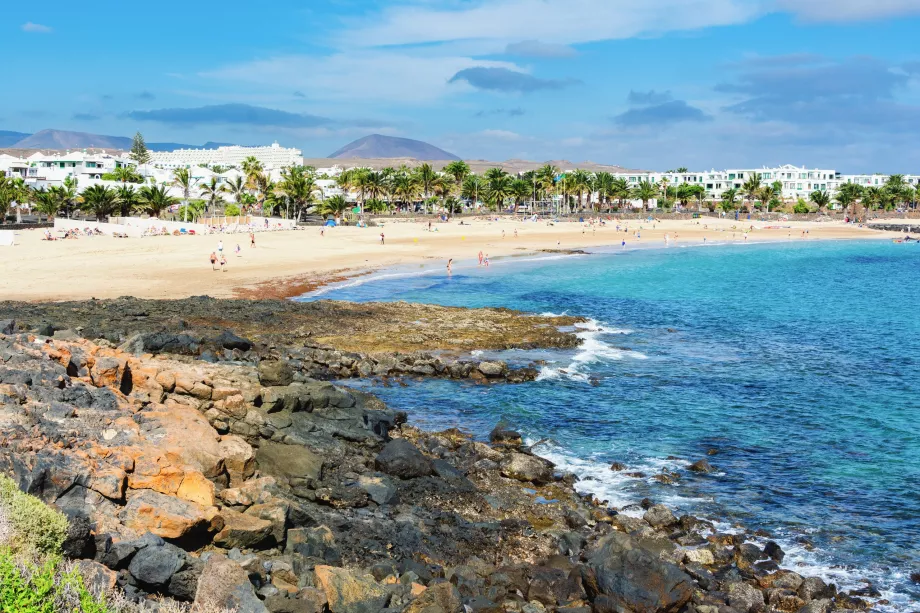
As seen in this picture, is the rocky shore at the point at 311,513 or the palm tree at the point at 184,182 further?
the palm tree at the point at 184,182

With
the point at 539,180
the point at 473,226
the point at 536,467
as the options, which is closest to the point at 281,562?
the point at 536,467

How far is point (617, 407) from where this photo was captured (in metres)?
24.1

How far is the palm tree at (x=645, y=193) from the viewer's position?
6019 inches

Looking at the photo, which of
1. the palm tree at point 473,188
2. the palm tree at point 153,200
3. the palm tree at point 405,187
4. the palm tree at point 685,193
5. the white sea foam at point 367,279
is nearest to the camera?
the white sea foam at point 367,279

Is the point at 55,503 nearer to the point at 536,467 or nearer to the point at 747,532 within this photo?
the point at 536,467

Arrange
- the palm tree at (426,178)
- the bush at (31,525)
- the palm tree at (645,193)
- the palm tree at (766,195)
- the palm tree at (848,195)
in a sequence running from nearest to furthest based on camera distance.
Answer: the bush at (31,525) < the palm tree at (426,178) < the palm tree at (766,195) < the palm tree at (848,195) < the palm tree at (645,193)

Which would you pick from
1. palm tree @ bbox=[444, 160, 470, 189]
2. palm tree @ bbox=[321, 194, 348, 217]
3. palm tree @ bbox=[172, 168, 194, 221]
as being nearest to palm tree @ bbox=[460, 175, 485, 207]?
palm tree @ bbox=[444, 160, 470, 189]

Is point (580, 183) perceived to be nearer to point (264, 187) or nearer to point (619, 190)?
point (619, 190)

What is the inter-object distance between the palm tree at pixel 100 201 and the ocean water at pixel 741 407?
1605 inches

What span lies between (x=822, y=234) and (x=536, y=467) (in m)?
112

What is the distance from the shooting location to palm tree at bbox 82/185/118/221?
7744 cm

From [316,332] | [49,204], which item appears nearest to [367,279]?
[316,332]

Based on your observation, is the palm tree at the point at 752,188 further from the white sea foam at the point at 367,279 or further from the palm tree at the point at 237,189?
the white sea foam at the point at 367,279

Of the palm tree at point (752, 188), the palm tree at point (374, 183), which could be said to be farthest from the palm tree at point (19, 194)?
the palm tree at point (752, 188)
